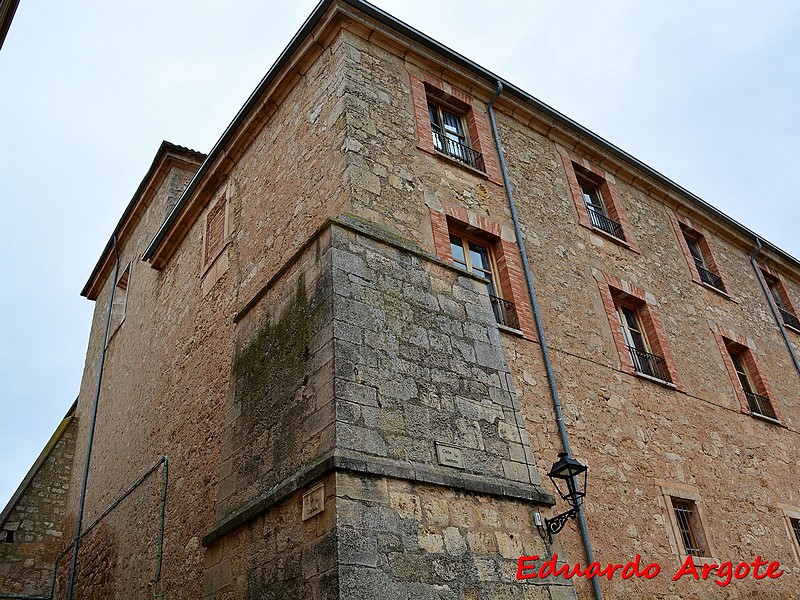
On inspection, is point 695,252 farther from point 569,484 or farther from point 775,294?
point 569,484

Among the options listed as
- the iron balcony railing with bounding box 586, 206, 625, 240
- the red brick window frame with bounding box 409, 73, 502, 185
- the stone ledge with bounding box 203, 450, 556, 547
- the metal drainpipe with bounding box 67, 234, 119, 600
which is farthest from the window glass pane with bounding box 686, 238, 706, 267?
the metal drainpipe with bounding box 67, 234, 119, 600

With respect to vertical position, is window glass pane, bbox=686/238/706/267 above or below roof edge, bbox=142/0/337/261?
below

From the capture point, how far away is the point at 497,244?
8141 mm

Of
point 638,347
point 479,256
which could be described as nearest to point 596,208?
point 638,347

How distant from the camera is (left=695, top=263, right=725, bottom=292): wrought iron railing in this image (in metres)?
11.3

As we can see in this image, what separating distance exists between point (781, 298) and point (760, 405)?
3945 millimetres

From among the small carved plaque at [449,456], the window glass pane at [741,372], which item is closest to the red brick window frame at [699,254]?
the window glass pane at [741,372]

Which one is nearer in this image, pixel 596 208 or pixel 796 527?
pixel 796 527

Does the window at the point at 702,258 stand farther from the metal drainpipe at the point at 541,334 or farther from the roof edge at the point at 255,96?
the roof edge at the point at 255,96

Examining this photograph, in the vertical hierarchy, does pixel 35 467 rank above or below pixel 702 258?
below

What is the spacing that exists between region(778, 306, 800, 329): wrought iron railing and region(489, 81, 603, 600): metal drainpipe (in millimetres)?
7226

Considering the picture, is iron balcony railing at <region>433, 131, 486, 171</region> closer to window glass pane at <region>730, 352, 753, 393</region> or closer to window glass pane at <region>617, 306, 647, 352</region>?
window glass pane at <region>617, 306, 647, 352</region>
